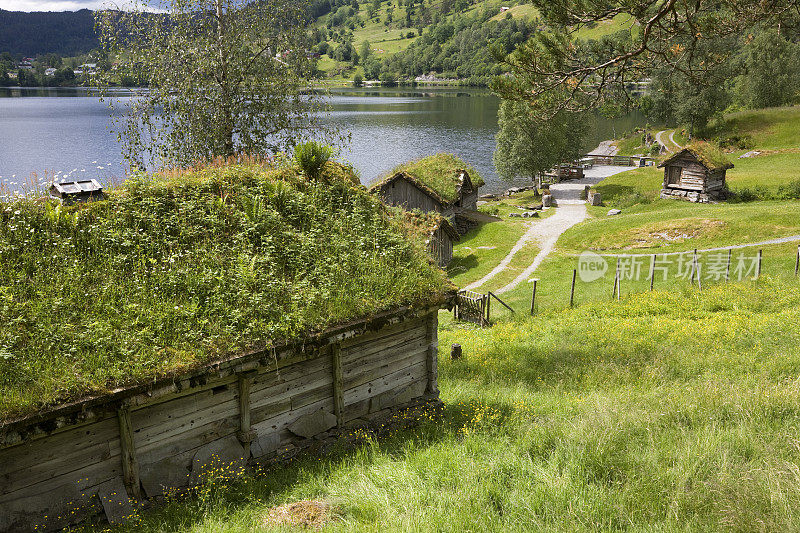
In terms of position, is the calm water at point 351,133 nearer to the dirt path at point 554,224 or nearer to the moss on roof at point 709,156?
the dirt path at point 554,224

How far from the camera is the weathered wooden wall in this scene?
7.87m

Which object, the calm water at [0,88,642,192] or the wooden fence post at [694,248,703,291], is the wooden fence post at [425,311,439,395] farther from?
the wooden fence post at [694,248,703,291]

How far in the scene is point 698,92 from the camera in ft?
238

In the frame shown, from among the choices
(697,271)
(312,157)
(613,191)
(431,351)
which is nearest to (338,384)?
(431,351)

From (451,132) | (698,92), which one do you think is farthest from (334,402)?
(451,132)

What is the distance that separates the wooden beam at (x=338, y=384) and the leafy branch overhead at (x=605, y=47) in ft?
33.4

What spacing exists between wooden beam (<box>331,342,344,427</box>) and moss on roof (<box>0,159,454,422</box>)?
87 centimetres

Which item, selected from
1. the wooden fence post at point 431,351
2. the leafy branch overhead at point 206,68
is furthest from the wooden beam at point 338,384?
the leafy branch overhead at point 206,68

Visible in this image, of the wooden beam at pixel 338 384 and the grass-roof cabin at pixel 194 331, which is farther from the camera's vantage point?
the wooden beam at pixel 338 384

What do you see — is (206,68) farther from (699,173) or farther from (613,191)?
(613,191)

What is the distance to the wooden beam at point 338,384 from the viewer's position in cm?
1094

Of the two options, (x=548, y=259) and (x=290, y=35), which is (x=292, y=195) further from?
(x=548, y=259)
